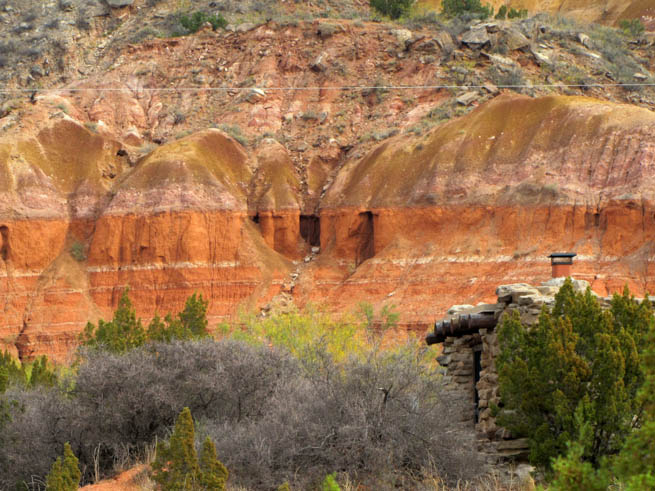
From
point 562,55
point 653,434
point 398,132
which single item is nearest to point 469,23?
point 562,55

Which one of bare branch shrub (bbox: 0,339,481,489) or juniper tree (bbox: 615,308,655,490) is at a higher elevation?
juniper tree (bbox: 615,308,655,490)

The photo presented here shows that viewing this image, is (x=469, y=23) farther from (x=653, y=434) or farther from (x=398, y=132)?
(x=653, y=434)

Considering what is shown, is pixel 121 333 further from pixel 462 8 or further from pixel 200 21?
pixel 462 8

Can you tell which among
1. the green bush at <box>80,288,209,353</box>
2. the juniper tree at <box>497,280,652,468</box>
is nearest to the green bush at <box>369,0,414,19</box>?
the green bush at <box>80,288,209,353</box>

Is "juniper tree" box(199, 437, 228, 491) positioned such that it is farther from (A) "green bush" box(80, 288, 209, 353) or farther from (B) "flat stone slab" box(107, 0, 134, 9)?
(B) "flat stone slab" box(107, 0, 134, 9)

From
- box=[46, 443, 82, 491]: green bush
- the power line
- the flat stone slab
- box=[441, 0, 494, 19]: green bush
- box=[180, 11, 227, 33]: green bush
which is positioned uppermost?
the flat stone slab

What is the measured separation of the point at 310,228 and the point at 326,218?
5.78 feet

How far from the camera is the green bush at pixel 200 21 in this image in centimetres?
6688

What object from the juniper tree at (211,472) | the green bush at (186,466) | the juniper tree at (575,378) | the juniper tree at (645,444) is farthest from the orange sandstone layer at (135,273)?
the juniper tree at (645,444)

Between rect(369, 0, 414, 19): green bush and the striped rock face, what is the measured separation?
22882mm

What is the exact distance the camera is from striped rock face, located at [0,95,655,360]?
4256cm

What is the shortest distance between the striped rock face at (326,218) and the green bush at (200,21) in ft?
49.7

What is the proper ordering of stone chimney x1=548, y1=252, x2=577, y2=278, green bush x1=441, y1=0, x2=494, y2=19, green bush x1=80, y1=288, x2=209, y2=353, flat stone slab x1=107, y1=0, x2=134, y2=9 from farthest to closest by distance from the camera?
flat stone slab x1=107, y1=0, x2=134, y2=9, green bush x1=441, y1=0, x2=494, y2=19, green bush x1=80, y1=288, x2=209, y2=353, stone chimney x1=548, y1=252, x2=577, y2=278

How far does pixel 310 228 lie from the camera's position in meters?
52.2
